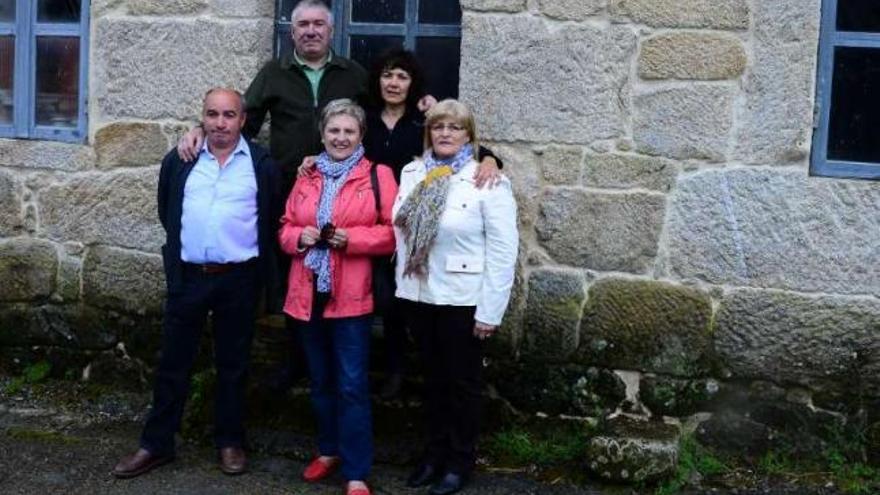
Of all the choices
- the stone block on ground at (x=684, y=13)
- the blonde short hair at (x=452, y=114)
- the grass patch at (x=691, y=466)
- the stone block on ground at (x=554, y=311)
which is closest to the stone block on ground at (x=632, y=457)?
the grass patch at (x=691, y=466)

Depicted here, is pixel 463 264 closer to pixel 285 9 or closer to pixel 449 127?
pixel 449 127

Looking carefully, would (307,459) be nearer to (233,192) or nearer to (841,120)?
(233,192)

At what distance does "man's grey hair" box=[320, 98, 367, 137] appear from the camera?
462 cm

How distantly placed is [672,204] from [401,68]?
122 centimetres

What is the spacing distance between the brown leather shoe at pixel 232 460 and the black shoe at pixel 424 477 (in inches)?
26.5

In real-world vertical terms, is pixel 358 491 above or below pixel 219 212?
below

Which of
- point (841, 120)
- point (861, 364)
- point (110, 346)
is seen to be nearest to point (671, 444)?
point (861, 364)

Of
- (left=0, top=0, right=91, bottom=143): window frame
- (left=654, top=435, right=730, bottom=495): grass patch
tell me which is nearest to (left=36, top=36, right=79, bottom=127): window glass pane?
(left=0, top=0, right=91, bottom=143): window frame

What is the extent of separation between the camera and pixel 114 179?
19.1 feet

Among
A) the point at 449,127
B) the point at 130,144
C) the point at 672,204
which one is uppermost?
the point at 449,127

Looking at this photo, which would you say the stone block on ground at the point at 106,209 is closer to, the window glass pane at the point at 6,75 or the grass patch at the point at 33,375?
the window glass pane at the point at 6,75

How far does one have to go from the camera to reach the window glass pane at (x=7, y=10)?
19.9 ft

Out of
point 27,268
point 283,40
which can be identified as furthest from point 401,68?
point 27,268

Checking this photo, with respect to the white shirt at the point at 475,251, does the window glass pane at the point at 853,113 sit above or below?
above
